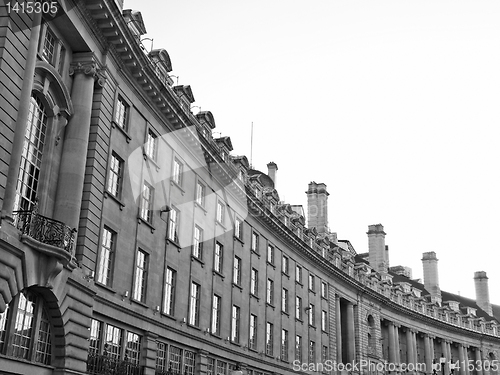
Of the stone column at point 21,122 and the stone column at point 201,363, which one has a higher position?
the stone column at point 21,122

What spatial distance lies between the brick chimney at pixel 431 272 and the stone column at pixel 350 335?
115 feet

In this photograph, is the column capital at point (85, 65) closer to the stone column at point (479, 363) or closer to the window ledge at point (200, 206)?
the window ledge at point (200, 206)

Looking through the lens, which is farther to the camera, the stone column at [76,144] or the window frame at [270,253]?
the window frame at [270,253]

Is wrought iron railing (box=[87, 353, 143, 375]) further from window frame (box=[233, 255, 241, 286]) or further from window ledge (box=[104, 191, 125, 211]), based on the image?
window frame (box=[233, 255, 241, 286])

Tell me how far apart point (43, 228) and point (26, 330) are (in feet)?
11.7

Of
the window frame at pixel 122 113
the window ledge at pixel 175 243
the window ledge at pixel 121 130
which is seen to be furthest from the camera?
the window ledge at pixel 175 243

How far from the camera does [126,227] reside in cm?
3095

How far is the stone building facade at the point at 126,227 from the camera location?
22.5 m

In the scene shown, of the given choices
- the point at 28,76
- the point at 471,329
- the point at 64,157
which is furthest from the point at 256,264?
the point at 471,329

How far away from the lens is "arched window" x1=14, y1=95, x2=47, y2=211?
23875 millimetres

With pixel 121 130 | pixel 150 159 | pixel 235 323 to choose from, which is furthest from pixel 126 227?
pixel 235 323

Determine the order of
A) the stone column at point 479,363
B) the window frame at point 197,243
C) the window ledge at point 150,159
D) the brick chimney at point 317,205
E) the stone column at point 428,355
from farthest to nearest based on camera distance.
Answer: the stone column at point 479,363
the stone column at point 428,355
the brick chimney at point 317,205
the window frame at point 197,243
the window ledge at point 150,159

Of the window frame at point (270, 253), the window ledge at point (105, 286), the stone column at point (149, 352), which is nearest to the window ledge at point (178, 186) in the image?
the stone column at point (149, 352)

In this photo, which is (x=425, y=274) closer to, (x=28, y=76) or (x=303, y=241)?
(x=303, y=241)
